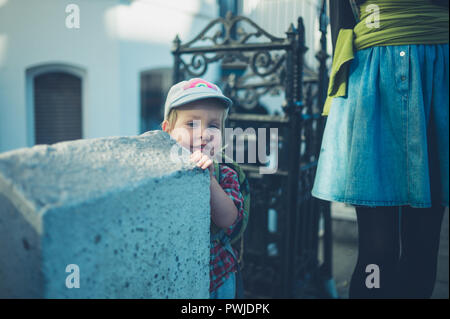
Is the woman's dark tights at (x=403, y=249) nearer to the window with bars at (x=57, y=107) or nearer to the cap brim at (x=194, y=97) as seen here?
the cap brim at (x=194, y=97)

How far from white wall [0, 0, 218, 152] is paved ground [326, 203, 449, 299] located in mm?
3530

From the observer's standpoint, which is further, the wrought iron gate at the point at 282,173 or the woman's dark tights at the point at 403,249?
the wrought iron gate at the point at 282,173

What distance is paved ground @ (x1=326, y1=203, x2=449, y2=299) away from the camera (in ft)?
10.3

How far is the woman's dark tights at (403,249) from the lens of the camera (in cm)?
127

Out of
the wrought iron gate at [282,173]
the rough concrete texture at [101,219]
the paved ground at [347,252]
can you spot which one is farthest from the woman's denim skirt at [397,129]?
the paved ground at [347,252]

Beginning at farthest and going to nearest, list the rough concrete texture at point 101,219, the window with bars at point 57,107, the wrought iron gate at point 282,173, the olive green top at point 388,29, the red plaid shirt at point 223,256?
the window with bars at point 57,107, the wrought iron gate at point 282,173, the red plaid shirt at point 223,256, the olive green top at point 388,29, the rough concrete texture at point 101,219

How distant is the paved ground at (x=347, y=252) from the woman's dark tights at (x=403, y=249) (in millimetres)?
1686

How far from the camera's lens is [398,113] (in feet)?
4.06

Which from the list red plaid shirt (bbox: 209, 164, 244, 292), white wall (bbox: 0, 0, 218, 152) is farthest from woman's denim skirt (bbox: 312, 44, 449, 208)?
white wall (bbox: 0, 0, 218, 152)

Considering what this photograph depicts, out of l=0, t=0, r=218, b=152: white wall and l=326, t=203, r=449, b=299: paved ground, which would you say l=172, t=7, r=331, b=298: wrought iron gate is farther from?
l=0, t=0, r=218, b=152: white wall

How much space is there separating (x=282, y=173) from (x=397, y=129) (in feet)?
4.22

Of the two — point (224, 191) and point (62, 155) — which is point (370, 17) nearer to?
point (224, 191)

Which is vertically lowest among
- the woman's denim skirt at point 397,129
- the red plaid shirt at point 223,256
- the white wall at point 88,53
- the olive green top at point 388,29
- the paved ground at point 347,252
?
the paved ground at point 347,252
